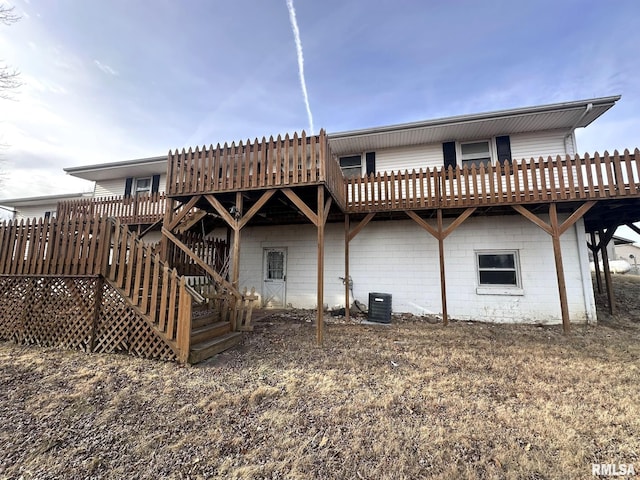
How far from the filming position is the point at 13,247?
5.79 meters

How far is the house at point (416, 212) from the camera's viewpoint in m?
6.39

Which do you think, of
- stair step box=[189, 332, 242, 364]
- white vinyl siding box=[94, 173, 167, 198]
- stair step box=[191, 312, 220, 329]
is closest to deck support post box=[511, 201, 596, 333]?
stair step box=[189, 332, 242, 364]

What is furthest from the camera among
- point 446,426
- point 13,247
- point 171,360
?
point 13,247

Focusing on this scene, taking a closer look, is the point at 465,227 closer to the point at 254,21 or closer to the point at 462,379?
the point at 462,379

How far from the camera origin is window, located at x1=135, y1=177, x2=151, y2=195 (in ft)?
41.9

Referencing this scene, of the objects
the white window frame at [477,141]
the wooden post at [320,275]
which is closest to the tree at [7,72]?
the wooden post at [320,275]

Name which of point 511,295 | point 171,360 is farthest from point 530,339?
point 171,360

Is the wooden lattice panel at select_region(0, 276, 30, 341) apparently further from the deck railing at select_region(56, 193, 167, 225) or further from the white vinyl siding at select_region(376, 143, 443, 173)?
the white vinyl siding at select_region(376, 143, 443, 173)

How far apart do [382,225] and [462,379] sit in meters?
5.90

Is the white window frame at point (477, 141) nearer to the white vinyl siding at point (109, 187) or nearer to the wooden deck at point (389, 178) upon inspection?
the wooden deck at point (389, 178)

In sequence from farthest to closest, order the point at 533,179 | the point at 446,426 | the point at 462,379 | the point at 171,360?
the point at 533,179
the point at 171,360
the point at 462,379
the point at 446,426

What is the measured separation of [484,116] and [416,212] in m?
3.48

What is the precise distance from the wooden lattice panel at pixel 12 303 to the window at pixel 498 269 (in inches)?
435

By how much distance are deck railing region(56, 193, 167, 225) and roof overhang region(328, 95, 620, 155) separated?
6.51 metres
